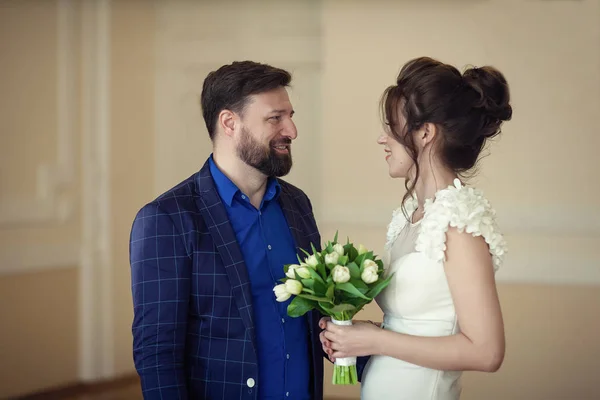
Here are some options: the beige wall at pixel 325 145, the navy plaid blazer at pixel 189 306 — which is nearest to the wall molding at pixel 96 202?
the beige wall at pixel 325 145

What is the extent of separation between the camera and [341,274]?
2.24 metres

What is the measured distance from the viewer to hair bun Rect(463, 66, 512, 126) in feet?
7.60

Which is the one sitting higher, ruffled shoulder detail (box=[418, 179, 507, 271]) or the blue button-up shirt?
ruffled shoulder detail (box=[418, 179, 507, 271])

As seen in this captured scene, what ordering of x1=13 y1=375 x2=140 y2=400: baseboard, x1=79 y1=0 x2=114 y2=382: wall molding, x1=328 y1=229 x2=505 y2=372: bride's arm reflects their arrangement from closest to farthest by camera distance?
x1=328 y1=229 x2=505 y2=372: bride's arm → x1=13 y1=375 x2=140 y2=400: baseboard → x1=79 y1=0 x2=114 y2=382: wall molding

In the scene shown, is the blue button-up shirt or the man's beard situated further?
the man's beard

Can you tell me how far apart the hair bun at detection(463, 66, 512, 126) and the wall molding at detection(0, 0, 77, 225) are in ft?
11.6

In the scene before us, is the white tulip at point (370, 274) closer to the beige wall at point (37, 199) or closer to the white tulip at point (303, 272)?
the white tulip at point (303, 272)

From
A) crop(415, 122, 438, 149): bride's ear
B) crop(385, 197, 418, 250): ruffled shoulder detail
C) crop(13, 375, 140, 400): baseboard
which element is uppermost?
crop(415, 122, 438, 149): bride's ear

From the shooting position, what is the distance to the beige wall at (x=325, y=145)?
15.1ft

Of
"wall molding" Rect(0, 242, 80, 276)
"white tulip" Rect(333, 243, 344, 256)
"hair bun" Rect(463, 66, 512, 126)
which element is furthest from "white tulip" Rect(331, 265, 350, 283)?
"wall molding" Rect(0, 242, 80, 276)

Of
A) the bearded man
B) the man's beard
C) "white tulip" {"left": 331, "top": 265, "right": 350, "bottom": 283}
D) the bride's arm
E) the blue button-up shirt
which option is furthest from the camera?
the man's beard

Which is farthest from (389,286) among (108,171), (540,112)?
(108,171)

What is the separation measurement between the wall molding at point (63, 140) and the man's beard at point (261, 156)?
2804mm

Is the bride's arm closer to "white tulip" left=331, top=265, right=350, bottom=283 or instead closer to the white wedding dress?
the white wedding dress
